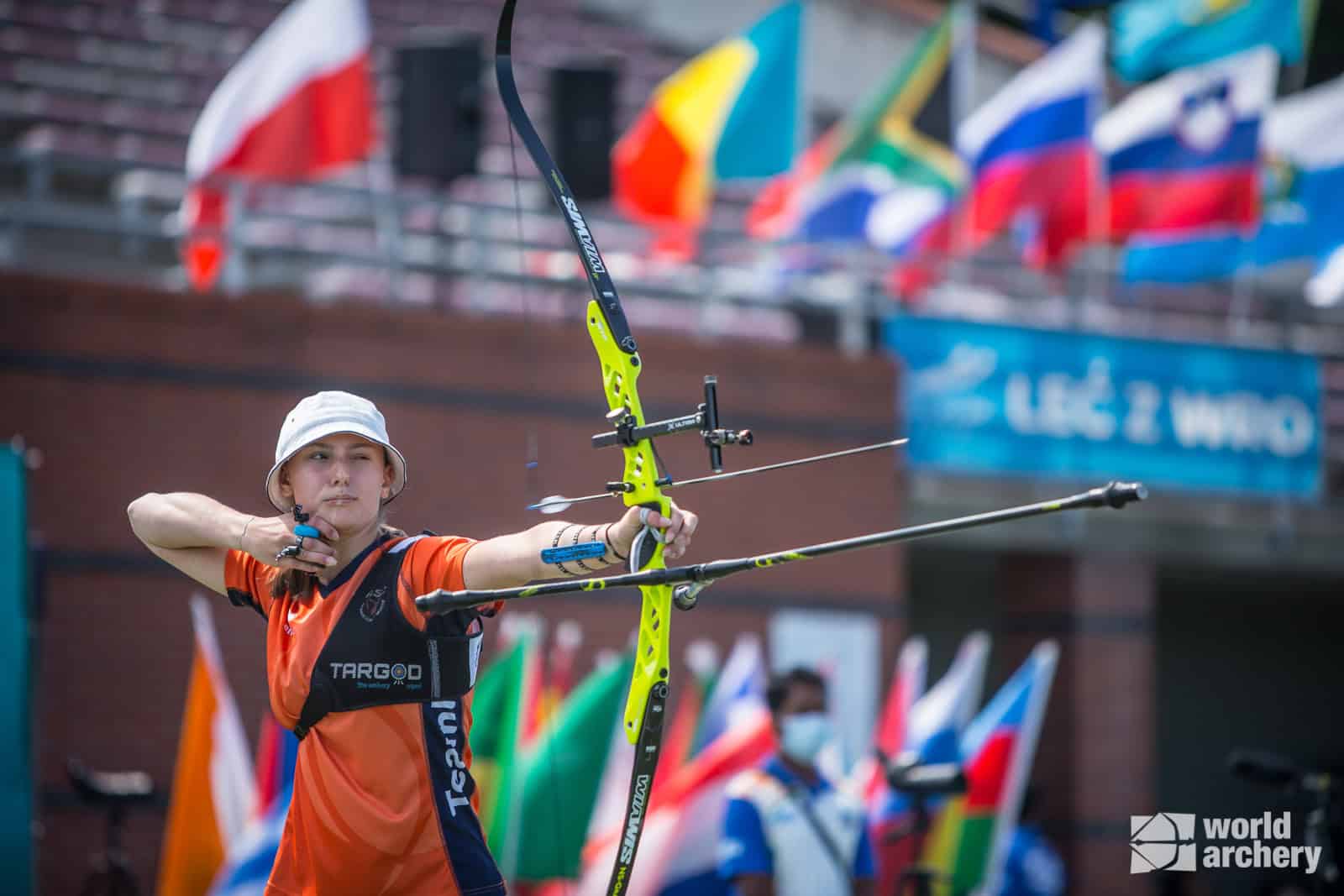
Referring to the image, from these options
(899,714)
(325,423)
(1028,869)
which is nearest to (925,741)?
(899,714)

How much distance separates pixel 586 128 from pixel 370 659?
764 cm

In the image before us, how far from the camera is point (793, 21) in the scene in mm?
10867

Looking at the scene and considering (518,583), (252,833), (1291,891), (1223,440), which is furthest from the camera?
(1223,440)

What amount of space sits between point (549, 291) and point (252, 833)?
18.2 ft

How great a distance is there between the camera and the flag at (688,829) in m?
7.33

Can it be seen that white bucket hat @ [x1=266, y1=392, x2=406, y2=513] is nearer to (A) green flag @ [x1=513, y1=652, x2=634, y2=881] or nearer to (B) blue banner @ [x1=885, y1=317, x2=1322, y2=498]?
(A) green flag @ [x1=513, y1=652, x2=634, y2=881]

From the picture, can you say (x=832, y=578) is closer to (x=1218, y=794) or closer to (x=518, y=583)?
(x=1218, y=794)

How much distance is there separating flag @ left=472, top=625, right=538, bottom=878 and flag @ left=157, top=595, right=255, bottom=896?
3.12ft

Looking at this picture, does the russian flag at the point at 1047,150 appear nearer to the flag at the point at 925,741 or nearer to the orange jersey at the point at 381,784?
the flag at the point at 925,741

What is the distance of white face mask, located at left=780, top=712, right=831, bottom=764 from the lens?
19.5 ft

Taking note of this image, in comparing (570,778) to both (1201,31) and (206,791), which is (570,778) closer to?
(206,791)

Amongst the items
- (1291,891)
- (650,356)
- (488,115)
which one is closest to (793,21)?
(650,356)

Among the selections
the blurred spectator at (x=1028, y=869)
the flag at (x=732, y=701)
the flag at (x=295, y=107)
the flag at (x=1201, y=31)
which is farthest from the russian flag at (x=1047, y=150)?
the flag at (x=732, y=701)

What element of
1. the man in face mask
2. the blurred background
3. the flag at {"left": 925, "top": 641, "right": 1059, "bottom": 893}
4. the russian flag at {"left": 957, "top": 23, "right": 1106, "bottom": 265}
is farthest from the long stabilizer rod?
the russian flag at {"left": 957, "top": 23, "right": 1106, "bottom": 265}
